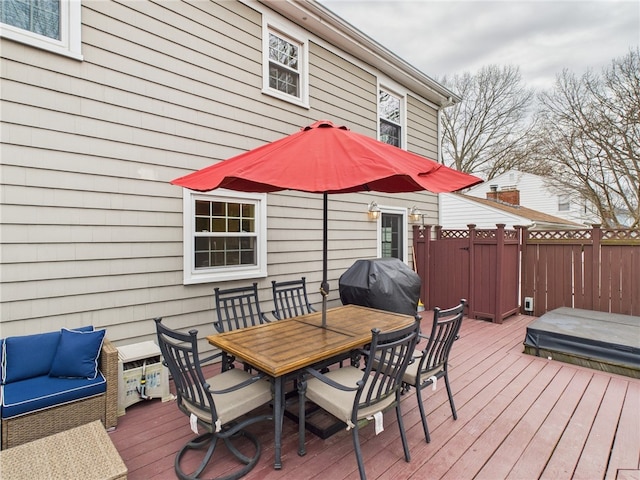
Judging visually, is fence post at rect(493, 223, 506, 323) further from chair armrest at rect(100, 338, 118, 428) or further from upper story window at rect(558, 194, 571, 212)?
upper story window at rect(558, 194, 571, 212)

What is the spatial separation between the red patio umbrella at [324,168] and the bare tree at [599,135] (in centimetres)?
1094

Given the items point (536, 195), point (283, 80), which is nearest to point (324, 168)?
point (283, 80)

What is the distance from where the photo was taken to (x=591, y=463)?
7.27 feet

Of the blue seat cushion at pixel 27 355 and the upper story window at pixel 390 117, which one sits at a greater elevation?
the upper story window at pixel 390 117

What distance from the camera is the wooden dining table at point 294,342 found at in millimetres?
2209

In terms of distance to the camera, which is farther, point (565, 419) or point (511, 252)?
point (511, 252)

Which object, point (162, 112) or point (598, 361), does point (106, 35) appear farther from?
point (598, 361)

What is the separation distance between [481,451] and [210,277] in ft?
10.2

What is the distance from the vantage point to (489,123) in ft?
55.8

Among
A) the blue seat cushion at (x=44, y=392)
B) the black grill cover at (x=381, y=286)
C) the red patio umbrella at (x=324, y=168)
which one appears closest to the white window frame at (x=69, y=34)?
the red patio umbrella at (x=324, y=168)

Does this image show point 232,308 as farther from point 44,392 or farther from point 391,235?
point 391,235

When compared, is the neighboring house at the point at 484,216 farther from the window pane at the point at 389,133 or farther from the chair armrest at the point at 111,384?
the chair armrest at the point at 111,384

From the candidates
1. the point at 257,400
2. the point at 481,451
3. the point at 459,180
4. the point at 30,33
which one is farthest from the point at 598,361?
the point at 30,33

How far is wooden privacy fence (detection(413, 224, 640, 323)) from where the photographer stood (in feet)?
17.4
